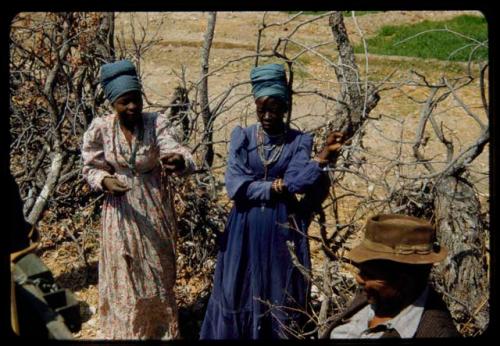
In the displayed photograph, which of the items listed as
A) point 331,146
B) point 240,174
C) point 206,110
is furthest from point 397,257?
point 206,110

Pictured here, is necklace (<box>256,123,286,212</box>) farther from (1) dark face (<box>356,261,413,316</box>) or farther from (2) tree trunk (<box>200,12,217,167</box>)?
(1) dark face (<box>356,261,413,316</box>)

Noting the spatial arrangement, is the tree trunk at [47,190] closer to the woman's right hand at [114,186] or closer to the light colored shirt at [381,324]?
the woman's right hand at [114,186]

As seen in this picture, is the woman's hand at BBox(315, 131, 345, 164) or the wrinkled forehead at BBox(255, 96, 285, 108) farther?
the wrinkled forehead at BBox(255, 96, 285, 108)

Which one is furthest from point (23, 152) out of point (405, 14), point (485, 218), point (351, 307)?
point (405, 14)

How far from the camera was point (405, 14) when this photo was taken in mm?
17781

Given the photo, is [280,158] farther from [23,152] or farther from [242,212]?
[23,152]

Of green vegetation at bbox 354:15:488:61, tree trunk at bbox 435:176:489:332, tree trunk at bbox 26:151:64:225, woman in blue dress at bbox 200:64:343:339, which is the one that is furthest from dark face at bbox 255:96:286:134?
green vegetation at bbox 354:15:488:61

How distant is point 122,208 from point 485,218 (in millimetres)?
2121

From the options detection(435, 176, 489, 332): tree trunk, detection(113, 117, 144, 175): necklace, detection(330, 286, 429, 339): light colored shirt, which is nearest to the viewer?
detection(330, 286, 429, 339): light colored shirt

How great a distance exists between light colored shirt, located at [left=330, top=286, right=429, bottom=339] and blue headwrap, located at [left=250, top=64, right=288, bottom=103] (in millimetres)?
1627

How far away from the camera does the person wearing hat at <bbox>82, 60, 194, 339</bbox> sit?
473 cm

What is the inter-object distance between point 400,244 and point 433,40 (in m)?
12.6

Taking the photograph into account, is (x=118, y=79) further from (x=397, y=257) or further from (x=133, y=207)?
(x=397, y=257)

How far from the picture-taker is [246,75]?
12484mm
